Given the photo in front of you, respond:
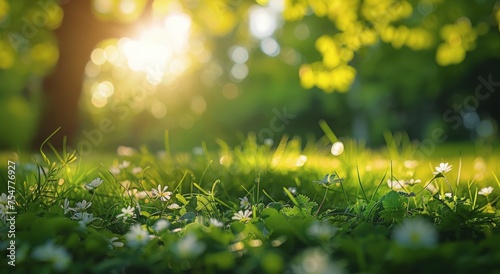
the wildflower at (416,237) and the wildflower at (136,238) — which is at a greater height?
the wildflower at (416,237)

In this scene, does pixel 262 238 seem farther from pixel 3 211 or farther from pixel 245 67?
pixel 245 67

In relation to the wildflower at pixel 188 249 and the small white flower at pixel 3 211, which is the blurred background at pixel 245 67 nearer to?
the small white flower at pixel 3 211

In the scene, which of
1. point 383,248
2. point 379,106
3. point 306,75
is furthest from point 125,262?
point 379,106

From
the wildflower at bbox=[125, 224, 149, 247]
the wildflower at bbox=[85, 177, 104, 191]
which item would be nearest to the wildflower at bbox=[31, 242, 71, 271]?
the wildflower at bbox=[125, 224, 149, 247]

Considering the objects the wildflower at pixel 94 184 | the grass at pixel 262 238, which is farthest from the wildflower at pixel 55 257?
the wildflower at pixel 94 184

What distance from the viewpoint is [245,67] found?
22406 mm

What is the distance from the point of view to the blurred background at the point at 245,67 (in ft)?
26.2

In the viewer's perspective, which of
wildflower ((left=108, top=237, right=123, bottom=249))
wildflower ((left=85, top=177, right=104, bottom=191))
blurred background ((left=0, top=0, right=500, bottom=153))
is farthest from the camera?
blurred background ((left=0, top=0, right=500, bottom=153))

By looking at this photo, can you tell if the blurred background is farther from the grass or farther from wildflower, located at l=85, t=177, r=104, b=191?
the grass

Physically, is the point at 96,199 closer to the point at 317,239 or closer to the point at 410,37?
the point at 317,239

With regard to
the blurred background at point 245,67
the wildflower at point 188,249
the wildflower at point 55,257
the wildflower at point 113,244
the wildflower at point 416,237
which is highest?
the blurred background at point 245,67

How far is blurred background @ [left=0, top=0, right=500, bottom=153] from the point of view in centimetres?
799

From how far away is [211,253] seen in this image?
1.58 m

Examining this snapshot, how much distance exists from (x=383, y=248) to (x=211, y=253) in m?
0.57
